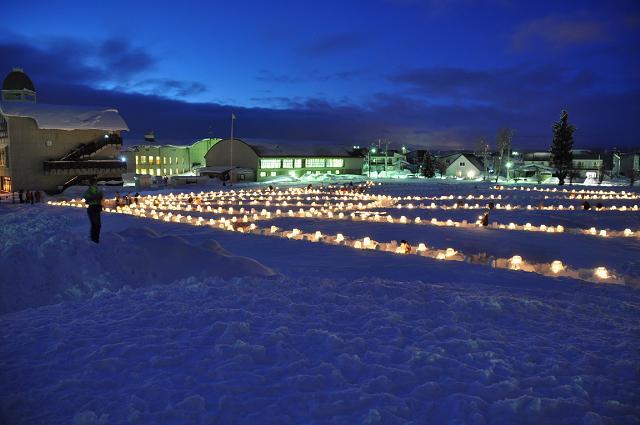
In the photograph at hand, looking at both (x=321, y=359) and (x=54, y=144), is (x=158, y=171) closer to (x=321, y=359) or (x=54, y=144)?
(x=54, y=144)

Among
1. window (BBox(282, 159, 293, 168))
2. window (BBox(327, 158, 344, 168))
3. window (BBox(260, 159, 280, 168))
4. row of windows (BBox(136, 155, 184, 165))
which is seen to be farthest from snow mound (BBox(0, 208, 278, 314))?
window (BBox(327, 158, 344, 168))

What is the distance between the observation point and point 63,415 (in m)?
4.19

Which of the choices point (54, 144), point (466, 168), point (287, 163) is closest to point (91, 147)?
point (54, 144)

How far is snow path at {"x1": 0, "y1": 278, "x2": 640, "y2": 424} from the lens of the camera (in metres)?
4.35

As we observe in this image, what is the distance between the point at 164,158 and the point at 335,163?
81.4 ft

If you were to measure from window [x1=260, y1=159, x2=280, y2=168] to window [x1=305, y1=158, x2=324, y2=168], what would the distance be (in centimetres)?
568

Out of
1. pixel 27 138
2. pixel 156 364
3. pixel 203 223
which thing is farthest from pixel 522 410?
pixel 27 138

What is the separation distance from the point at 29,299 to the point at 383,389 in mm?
7981

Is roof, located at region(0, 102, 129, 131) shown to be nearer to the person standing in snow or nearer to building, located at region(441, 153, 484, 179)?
the person standing in snow

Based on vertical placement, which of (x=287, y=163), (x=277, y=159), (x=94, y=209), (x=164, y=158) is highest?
(x=164, y=158)

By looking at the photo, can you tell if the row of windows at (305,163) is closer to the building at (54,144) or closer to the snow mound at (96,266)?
the building at (54,144)

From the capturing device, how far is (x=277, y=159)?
2324 inches

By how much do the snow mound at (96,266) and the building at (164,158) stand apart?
52063 millimetres

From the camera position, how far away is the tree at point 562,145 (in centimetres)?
5512
